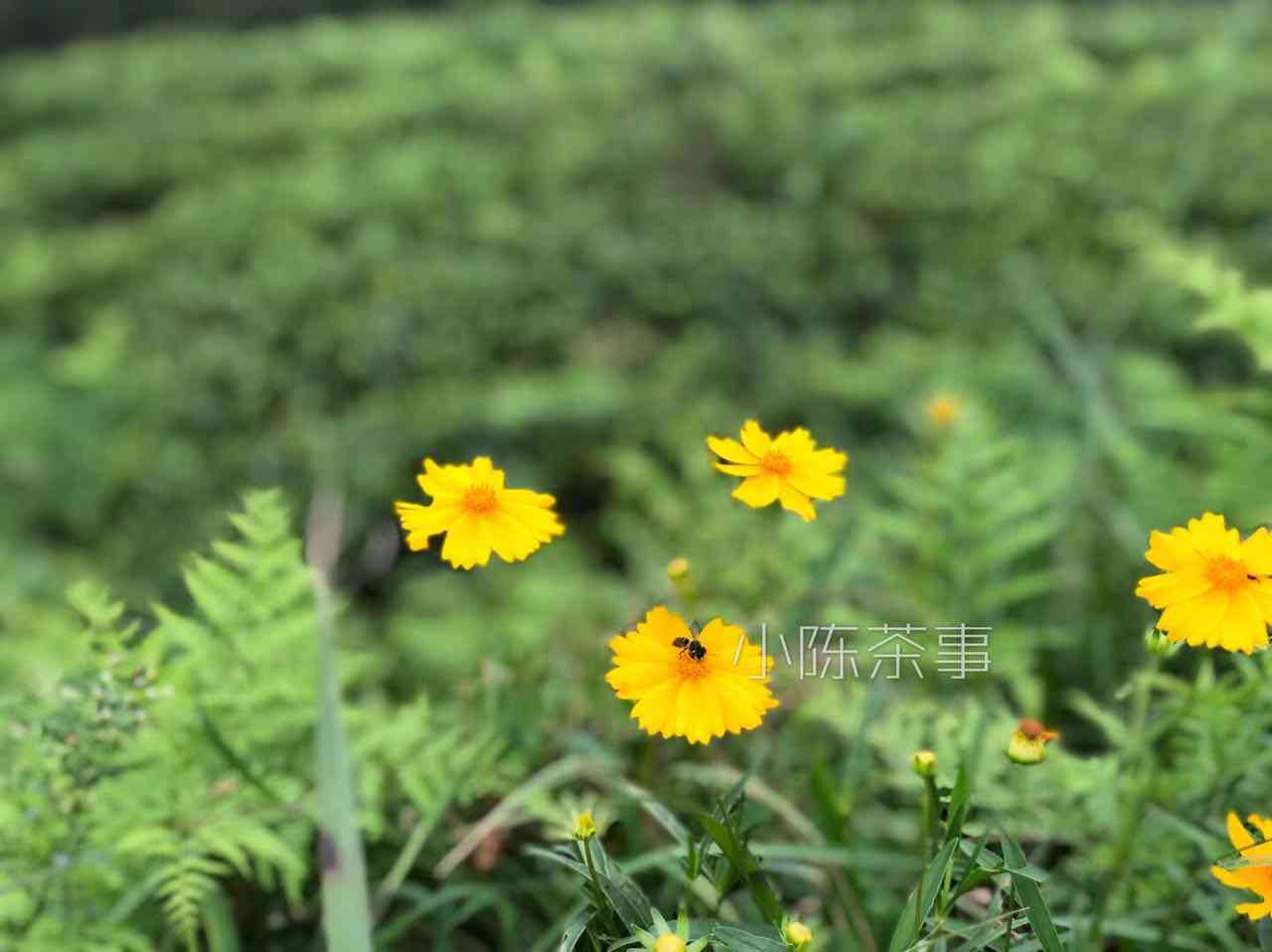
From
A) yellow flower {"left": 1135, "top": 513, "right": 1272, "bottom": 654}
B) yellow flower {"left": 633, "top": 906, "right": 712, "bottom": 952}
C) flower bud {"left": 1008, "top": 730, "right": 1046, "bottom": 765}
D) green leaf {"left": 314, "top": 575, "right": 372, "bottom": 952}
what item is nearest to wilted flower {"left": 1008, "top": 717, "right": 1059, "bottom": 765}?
flower bud {"left": 1008, "top": 730, "right": 1046, "bottom": 765}

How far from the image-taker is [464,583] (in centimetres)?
253

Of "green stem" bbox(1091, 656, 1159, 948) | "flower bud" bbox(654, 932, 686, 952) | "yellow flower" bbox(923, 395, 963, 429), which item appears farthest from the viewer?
"yellow flower" bbox(923, 395, 963, 429)

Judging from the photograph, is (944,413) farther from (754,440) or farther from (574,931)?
(574,931)

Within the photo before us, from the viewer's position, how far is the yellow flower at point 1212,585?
27.3 inches

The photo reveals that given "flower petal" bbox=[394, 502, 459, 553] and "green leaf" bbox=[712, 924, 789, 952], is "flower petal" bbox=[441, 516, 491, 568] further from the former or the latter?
"green leaf" bbox=[712, 924, 789, 952]

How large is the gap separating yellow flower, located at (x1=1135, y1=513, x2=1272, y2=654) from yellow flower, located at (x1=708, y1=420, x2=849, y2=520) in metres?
0.21

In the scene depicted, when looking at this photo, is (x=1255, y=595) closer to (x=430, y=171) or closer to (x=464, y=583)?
(x=464, y=583)

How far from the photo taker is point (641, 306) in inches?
116

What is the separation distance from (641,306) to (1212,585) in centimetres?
232

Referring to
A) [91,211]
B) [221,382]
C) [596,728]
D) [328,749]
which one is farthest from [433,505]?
[91,211]

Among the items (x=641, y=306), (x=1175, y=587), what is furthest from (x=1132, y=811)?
(x=641, y=306)

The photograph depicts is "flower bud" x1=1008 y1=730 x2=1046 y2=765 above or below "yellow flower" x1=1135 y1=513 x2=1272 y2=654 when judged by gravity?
below

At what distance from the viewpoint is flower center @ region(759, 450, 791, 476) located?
2.61 feet

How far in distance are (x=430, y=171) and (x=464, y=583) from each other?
1.24 meters
